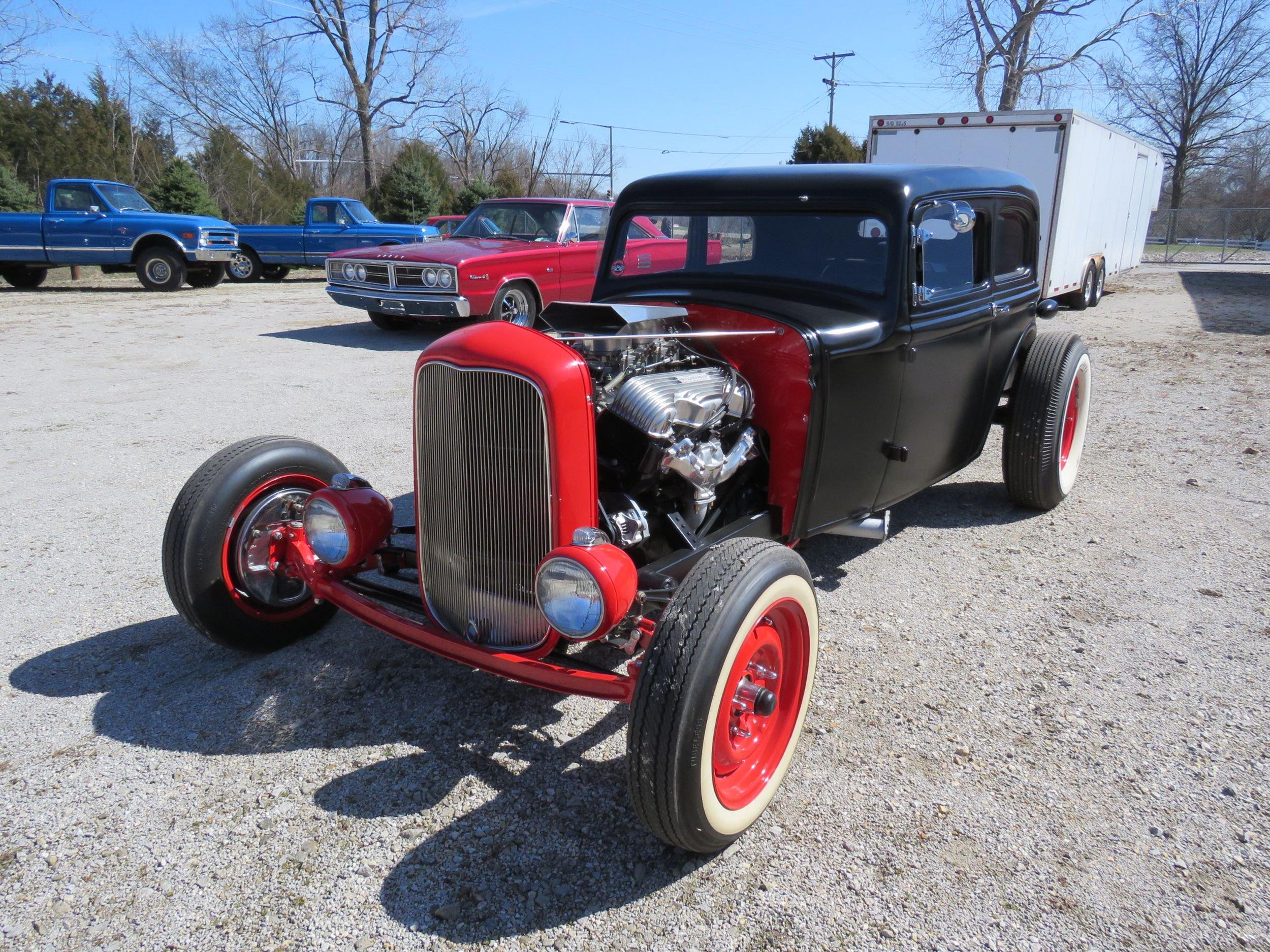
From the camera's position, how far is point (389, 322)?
11.8 metres

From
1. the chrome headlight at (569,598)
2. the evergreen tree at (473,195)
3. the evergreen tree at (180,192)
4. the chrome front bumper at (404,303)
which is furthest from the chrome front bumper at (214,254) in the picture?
the chrome headlight at (569,598)

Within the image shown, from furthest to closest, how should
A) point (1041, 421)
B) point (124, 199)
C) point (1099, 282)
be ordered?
point (124, 199) < point (1099, 282) < point (1041, 421)

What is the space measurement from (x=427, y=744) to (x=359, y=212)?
53.9 ft

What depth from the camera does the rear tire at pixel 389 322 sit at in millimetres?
11758

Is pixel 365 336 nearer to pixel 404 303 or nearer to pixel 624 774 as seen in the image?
pixel 404 303

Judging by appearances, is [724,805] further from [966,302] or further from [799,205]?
[966,302]

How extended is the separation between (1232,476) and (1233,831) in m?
3.91

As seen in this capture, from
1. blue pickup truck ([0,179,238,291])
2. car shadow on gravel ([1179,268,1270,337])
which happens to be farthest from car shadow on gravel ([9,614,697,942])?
blue pickup truck ([0,179,238,291])

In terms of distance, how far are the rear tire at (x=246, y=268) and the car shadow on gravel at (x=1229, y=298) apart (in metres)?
17.5

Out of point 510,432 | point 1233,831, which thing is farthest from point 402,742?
point 1233,831

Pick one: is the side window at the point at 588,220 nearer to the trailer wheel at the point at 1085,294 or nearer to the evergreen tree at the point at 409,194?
the trailer wheel at the point at 1085,294

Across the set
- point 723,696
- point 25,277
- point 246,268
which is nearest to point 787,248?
point 723,696

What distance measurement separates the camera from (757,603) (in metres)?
2.38

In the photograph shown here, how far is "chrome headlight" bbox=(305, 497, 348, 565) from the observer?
10.0ft
